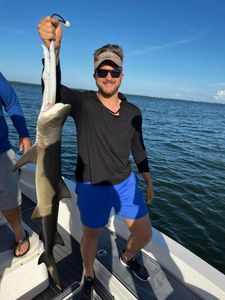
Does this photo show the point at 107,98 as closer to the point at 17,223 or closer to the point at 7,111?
the point at 7,111

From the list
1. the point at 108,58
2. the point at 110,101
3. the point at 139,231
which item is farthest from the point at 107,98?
the point at 139,231

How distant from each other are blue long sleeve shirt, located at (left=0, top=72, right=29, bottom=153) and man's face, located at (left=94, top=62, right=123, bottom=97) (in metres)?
1.01

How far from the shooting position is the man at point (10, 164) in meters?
2.89

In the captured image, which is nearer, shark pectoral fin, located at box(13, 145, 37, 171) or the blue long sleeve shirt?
shark pectoral fin, located at box(13, 145, 37, 171)

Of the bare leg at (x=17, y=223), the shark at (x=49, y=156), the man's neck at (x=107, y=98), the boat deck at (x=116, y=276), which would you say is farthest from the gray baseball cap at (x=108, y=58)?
the boat deck at (x=116, y=276)

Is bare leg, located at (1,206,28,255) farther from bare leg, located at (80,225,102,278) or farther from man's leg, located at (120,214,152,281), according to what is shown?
man's leg, located at (120,214,152,281)

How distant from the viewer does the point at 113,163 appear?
2775 millimetres

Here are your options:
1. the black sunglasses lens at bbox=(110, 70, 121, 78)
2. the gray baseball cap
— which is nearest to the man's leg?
the black sunglasses lens at bbox=(110, 70, 121, 78)

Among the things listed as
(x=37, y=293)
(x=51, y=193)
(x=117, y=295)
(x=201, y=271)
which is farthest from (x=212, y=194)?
(x=51, y=193)

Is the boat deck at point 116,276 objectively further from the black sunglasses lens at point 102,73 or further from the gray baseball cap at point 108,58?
the gray baseball cap at point 108,58

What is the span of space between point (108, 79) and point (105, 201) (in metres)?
1.30

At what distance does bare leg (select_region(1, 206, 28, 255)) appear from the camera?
10.2 feet

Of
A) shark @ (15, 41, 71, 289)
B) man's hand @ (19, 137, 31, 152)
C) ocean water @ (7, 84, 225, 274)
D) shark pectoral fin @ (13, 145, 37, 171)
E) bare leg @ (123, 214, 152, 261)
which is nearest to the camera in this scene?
shark @ (15, 41, 71, 289)

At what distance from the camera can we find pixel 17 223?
3.21 meters
